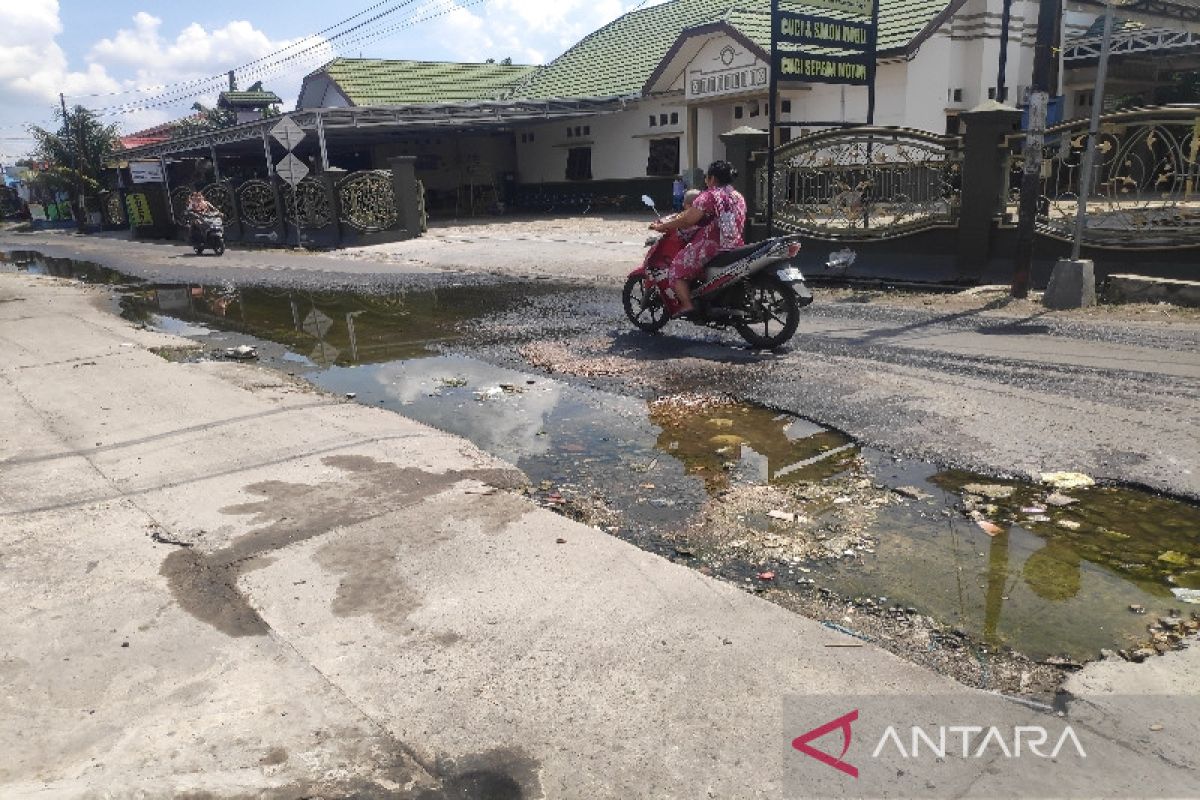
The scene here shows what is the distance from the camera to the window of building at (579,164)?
31328 millimetres

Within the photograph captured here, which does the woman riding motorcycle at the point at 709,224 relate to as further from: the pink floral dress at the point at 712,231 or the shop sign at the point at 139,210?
the shop sign at the point at 139,210

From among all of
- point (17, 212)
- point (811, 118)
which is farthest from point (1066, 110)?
point (17, 212)

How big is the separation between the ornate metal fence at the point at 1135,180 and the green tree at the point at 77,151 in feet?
155

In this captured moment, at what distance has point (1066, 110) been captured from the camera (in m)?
24.4

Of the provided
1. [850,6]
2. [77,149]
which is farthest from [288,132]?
[77,149]

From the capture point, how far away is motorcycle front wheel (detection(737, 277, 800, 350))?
24.4 feet

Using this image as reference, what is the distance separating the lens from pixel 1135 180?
923 centimetres

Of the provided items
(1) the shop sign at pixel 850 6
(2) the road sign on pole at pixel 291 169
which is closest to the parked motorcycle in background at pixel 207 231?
(2) the road sign on pole at pixel 291 169

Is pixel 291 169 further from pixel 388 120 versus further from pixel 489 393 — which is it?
pixel 489 393

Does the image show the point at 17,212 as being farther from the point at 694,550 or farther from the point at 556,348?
the point at 694,550

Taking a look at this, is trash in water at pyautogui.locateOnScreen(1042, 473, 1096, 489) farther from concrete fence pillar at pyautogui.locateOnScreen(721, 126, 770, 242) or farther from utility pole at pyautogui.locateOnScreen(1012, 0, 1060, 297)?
concrete fence pillar at pyautogui.locateOnScreen(721, 126, 770, 242)

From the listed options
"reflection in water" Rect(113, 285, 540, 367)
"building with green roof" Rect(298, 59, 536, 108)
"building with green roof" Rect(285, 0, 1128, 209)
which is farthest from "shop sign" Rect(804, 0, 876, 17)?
"building with green roof" Rect(298, 59, 536, 108)

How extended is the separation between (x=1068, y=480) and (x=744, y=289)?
148 inches

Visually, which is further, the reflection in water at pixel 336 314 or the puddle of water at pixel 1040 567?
the reflection in water at pixel 336 314
